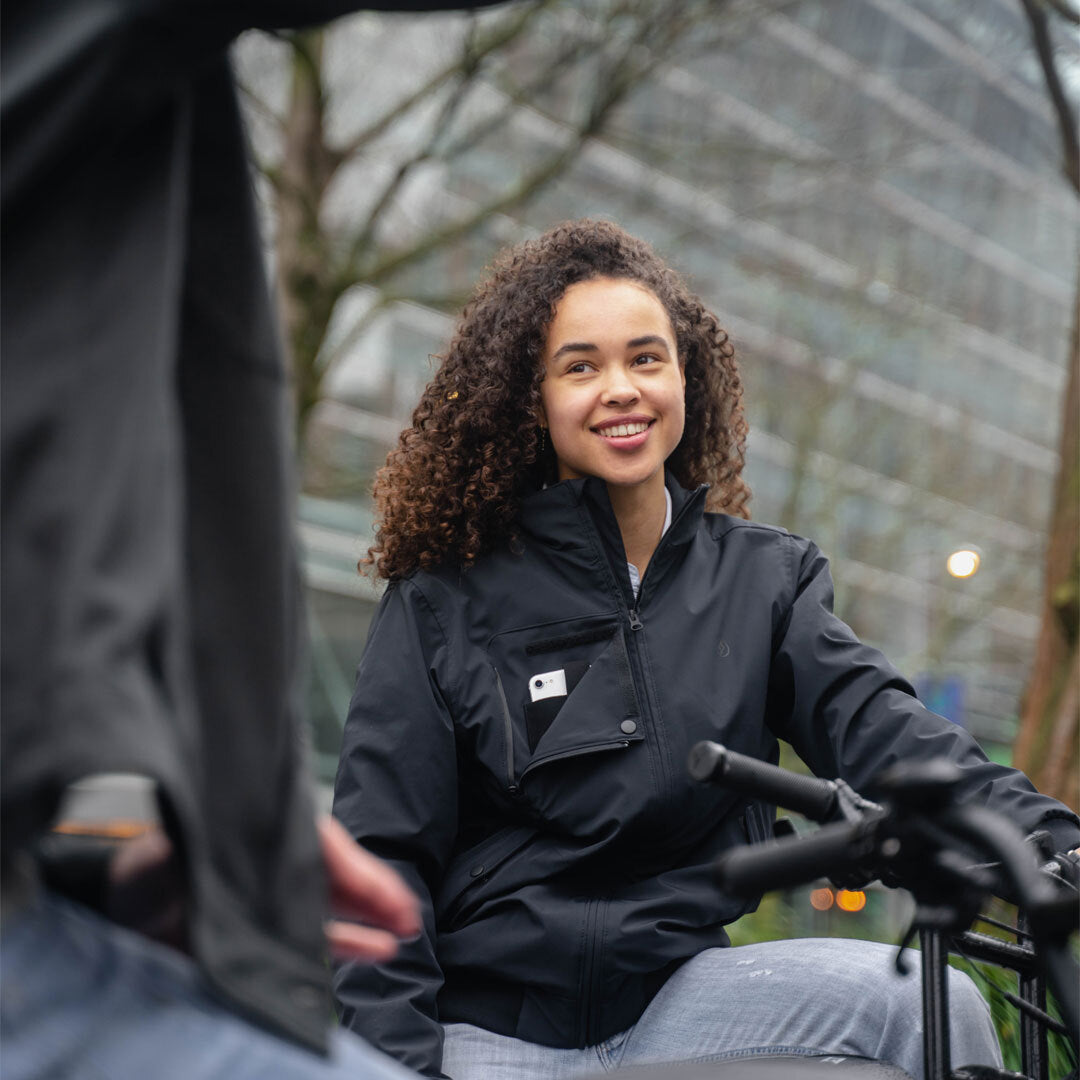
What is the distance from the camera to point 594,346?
2.99m

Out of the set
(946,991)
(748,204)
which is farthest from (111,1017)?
(748,204)

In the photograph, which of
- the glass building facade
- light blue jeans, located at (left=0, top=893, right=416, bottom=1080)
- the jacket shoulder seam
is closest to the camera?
light blue jeans, located at (left=0, top=893, right=416, bottom=1080)

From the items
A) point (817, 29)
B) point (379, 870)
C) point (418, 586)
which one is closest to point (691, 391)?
point (418, 586)

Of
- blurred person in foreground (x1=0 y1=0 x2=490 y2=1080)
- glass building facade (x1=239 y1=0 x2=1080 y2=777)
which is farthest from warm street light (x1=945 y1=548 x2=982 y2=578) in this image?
blurred person in foreground (x1=0 y1=0 x2=490 y2=1080)

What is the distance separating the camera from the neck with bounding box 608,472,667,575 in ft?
9.68

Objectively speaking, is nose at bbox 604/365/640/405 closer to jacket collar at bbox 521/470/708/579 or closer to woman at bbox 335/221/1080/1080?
woman at bbox 335/221/1080/1080

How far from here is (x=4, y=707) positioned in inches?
45.1

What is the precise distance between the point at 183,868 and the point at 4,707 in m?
0.19

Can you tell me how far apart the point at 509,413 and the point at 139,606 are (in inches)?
77.4

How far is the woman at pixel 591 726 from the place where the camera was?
2369mm

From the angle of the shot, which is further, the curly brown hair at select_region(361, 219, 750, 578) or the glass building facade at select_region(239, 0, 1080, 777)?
the glass building facade at select_region(239, 0, 1080, 777)

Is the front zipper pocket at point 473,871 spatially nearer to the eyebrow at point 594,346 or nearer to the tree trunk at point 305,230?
the eyebrow at point 594,346

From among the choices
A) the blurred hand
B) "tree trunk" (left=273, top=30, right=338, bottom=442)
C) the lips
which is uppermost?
"tree trunk" (left=273, top=30, right=338, bottom=442)

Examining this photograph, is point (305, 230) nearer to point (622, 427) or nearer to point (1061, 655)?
point (1061, 655)
